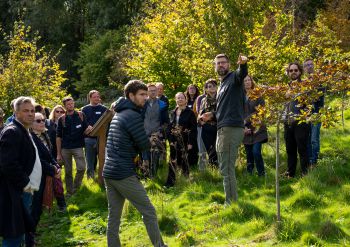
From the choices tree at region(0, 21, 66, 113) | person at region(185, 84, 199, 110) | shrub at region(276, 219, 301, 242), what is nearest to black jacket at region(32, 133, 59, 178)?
shrub at region(276, 219, 301, 242)

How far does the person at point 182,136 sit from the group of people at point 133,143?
2cm

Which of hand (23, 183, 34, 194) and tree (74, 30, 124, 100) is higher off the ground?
tree (74, 30, 124, 100)

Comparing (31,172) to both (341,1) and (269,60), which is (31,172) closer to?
(269,60)

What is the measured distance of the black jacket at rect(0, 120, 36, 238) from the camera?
5.39 metres

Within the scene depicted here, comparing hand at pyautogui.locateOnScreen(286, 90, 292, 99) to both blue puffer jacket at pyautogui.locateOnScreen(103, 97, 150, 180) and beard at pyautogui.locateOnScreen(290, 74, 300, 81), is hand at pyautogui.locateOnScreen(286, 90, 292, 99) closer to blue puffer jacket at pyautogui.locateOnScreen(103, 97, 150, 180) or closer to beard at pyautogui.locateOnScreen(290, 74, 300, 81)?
blue puffer jacket at pyautogui.locateOnScreen(103, 97, 150, 180)

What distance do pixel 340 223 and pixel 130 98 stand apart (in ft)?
10.2

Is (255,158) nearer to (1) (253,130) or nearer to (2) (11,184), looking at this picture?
(1) (253,130)

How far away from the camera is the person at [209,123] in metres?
8.87

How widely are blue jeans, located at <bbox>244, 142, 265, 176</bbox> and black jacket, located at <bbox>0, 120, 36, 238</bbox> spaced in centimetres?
462

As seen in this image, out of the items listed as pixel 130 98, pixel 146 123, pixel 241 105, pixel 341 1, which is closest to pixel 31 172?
pixel 130 98

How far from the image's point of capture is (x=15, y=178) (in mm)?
5395

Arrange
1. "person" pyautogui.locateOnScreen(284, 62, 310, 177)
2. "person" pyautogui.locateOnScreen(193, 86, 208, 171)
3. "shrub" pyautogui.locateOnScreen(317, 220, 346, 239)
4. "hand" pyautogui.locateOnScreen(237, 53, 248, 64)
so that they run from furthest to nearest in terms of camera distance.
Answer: "person" pyautogui.locateOnScreen(193, 86, 208, 171) → "person" pyautogui.locateOnScreen(284, 62, 310, 177) → "hand" pyautogui.locateOnScreen(237, 53, 248, 64) → "shrub" pyautogui.locateOnScreen(317, 220, 346, 239)

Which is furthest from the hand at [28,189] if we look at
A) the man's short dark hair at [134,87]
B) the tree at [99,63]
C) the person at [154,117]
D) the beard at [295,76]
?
the tree at [99,63]

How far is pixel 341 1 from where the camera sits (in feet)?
68.8
